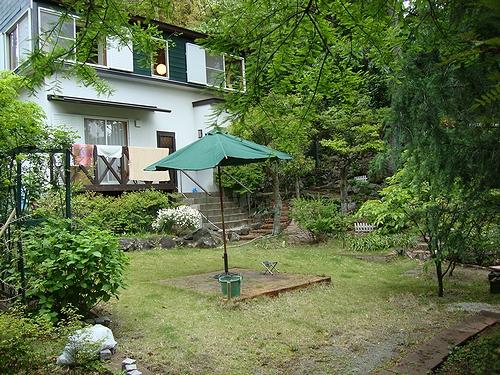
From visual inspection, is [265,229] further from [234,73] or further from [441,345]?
[234,73]

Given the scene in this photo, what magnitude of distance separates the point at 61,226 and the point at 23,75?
2123 millimetres

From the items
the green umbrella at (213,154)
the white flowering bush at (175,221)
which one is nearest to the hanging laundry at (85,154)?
the white flowering bush at (175,221)

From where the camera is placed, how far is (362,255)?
9891 millimetres

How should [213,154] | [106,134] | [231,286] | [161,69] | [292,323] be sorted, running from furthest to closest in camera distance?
[161,69]
[106,134]
[213,154]
[231,286]
[292,323]

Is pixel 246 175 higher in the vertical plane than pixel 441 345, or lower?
higher

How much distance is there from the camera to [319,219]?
457 inches

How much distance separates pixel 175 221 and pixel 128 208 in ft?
4.18

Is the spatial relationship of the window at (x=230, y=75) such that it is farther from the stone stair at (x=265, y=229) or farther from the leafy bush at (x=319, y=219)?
the stone stair at (x=265, y=229)

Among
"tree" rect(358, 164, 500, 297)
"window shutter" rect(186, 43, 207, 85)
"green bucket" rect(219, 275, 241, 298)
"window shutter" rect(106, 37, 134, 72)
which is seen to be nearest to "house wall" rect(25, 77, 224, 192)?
"window shutter" rect(106, 37, 134, 72)

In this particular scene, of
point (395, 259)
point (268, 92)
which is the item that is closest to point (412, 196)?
point (395, 259)

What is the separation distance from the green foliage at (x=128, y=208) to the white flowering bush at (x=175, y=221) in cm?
35

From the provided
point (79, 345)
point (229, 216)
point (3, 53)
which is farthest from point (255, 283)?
point (3, 53)

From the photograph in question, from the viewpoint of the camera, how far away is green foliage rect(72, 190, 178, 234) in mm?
11062

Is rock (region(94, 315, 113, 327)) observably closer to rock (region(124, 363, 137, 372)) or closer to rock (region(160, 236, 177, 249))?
rock (region(124, 363, 137, 372))
